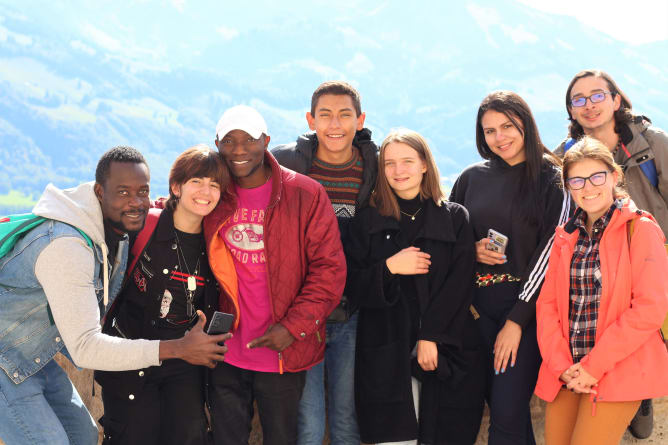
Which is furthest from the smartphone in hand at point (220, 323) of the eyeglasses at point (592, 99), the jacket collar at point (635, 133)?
the jacket collar at point (635, 133)

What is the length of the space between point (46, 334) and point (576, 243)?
2.71 meters

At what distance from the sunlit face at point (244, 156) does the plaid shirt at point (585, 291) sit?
5.79 feet

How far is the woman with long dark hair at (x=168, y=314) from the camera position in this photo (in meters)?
3.11

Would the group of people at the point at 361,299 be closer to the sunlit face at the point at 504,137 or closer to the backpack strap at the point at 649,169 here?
the sunlit face at the point at 504,137

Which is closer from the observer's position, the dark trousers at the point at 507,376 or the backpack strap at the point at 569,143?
the dark trousers at the point at 507,376

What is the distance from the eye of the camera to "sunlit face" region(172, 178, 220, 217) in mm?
3150

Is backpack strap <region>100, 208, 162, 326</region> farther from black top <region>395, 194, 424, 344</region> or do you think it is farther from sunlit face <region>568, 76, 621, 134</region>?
sunlit face <region>568, 76, 621, 134</region>

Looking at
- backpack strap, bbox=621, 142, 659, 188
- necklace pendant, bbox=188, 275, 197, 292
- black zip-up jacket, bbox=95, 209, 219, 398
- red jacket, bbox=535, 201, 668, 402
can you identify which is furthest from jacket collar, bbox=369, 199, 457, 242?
backpack strap, bbox=621, 142, 659, 188

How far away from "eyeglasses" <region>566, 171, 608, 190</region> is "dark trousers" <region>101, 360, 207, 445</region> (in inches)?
89.3

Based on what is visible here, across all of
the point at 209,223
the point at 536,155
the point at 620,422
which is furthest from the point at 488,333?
the point at 209,223

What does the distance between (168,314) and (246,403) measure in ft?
2.11

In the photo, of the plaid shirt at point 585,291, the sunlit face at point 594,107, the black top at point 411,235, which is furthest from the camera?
the sunlit face at point 594,107

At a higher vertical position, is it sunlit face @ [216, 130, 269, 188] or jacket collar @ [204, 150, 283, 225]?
sunlit face @ [216, 130, 269, 188]

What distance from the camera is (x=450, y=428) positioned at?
331cm
